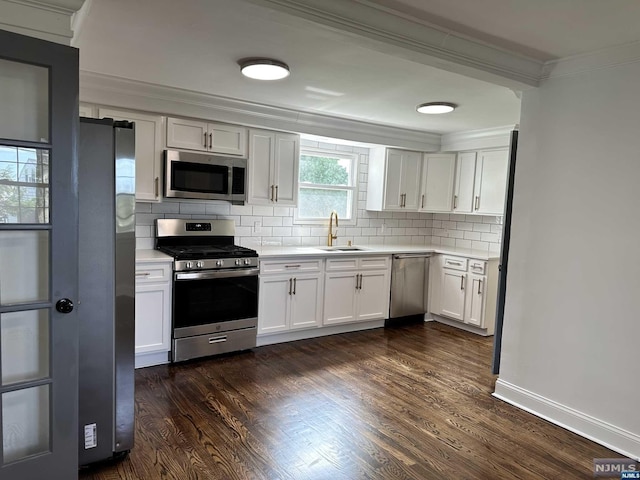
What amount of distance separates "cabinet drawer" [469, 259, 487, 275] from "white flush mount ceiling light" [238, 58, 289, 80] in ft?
9.42

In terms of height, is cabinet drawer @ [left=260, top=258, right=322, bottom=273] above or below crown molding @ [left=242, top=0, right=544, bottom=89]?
below

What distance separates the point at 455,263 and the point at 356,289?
3.98 ft

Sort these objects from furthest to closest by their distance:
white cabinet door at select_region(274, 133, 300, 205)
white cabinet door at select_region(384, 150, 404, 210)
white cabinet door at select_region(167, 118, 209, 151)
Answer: white cabinet door at select_region(384, 150, 404, 210), white cabinet door at select_region(274, 133, 300, 205), white cabinet door at select_region(167, 118, 209, 151)

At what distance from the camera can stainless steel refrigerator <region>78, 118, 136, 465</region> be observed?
200cm

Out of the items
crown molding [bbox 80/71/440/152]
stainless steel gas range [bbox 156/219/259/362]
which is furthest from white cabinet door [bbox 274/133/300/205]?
stainless steel gas range [bbox 156/219/259/362]

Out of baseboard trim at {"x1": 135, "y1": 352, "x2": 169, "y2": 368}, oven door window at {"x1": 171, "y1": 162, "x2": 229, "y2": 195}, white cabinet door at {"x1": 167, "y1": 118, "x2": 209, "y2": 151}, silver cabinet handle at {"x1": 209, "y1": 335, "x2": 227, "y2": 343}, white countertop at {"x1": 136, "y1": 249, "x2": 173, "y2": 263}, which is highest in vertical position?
white cabinet door at {"x1": 167, "y1": 118, "x2": 209, "y2": 151}

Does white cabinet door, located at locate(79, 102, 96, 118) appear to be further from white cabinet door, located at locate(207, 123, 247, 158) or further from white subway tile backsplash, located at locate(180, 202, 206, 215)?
white subway tile backsplash, located at locate(180, 202, 206, 215)

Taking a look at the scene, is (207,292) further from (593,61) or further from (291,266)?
(593,61)

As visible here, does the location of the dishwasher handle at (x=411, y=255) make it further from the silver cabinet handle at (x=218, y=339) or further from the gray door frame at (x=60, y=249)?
the gray door frame at (x=60, y=249)

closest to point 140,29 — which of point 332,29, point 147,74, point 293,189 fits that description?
point 147,74

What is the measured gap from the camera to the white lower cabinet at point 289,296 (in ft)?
13.2

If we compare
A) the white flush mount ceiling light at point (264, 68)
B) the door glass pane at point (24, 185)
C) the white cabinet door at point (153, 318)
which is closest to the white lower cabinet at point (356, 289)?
the white cabinet door at point (153, 318)

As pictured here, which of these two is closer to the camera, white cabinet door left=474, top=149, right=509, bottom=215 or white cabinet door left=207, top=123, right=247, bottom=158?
white cabinet door left=207, top=123, right=247, bottom=158

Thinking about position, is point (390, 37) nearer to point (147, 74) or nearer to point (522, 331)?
point (147, 74)
